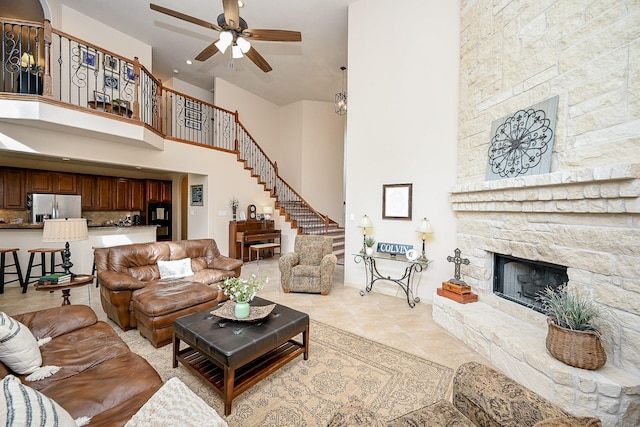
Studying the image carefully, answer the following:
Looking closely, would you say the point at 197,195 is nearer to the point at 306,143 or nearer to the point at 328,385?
the point at 306,143

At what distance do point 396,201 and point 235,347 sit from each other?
3.33 meters

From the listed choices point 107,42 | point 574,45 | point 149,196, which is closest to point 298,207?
point 149,196

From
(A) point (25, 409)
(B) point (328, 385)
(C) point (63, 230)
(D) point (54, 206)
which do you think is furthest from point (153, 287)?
(D) point (54, 206)

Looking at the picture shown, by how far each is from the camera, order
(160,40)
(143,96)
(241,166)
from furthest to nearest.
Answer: (241,166) < (160,40) < (143,96)

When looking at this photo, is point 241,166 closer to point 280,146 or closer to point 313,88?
point 280,146

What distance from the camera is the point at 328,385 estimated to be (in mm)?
2150

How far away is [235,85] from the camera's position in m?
8.15

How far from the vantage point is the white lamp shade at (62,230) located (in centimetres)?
276

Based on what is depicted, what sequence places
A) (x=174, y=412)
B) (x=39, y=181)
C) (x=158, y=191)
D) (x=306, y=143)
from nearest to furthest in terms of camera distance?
(x=174, y=412) → (x=39, y=181) → (x=158, y=191) → (x=306, y=143)

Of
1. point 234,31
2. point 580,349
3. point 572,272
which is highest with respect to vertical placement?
point 234,31

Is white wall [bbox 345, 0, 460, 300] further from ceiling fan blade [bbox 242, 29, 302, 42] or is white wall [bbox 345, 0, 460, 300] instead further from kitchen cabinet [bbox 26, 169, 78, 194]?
kitchen cabinet [bbox 26, 169, 78, 194]

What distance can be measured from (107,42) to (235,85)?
3.15 meters

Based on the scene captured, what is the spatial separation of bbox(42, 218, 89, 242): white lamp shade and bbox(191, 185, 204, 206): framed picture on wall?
3.74 metres

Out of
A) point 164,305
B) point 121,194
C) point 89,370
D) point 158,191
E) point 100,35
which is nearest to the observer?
point 89,370
